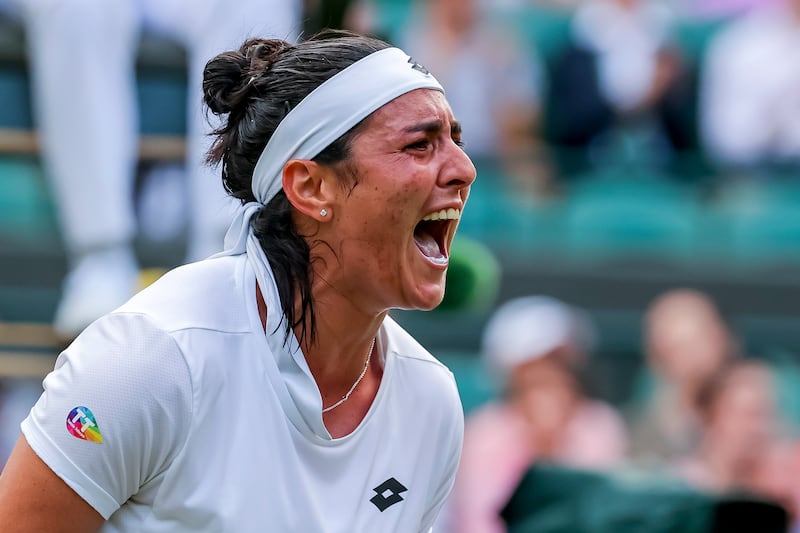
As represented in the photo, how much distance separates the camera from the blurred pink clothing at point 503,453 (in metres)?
4.21

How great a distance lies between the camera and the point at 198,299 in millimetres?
1870

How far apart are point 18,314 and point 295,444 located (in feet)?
11.2

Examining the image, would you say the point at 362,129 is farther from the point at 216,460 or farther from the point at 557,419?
the point at 557,419

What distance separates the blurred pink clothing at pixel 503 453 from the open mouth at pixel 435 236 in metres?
2.13

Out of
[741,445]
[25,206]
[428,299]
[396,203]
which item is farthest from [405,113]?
[25,206]

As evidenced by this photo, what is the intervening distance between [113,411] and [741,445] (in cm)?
305

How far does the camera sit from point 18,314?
16.6 ft

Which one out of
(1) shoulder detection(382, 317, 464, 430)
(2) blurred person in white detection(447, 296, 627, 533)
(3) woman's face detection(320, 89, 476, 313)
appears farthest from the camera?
(2) blurred person in white detection(447, 296, 627, 533)

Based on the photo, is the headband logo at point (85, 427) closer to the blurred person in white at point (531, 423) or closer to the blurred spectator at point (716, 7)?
the blurred person in white at point (531, 423)

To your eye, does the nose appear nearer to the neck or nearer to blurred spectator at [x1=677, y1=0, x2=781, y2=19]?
the neck

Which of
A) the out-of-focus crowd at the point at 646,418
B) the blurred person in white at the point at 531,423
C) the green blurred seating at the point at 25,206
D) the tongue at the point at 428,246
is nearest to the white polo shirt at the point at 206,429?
the tongue at the point at 428,246

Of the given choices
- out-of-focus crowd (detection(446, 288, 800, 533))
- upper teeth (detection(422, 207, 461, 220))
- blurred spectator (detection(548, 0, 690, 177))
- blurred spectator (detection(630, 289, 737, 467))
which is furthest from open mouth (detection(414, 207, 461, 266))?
blurred spectator (detection(548, 0, 690, 177))

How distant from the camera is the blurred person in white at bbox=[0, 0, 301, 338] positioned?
4148mm

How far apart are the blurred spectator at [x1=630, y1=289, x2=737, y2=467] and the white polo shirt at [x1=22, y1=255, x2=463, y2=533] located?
2.74 metres
